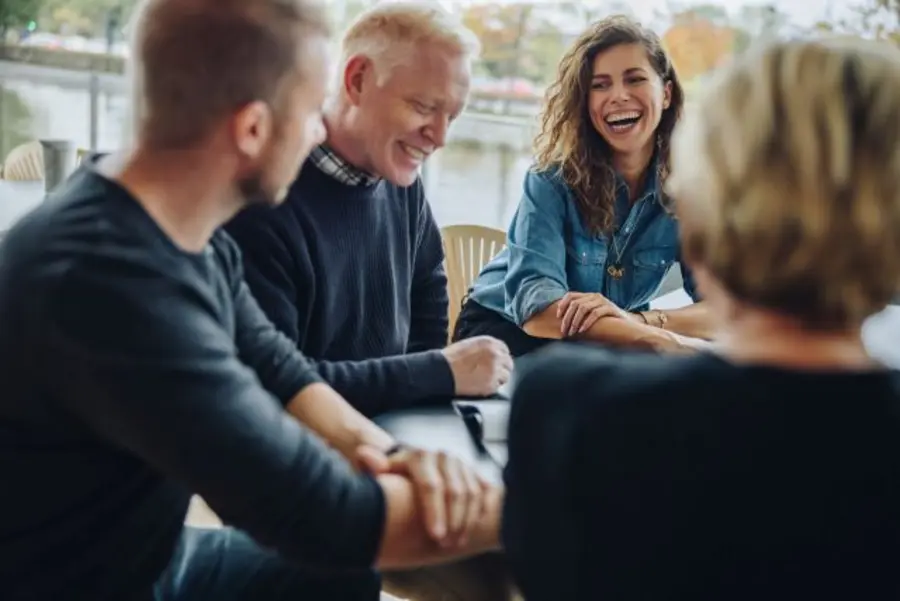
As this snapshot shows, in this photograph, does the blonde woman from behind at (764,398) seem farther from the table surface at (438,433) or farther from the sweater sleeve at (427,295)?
the sweater sleeve at (427,295)

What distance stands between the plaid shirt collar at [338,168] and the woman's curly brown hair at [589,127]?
2.46ft

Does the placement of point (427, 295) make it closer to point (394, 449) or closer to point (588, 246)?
point (588, 246)

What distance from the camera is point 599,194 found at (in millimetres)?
2438

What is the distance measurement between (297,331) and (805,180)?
3.42 ft

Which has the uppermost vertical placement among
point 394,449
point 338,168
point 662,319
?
point 338,168

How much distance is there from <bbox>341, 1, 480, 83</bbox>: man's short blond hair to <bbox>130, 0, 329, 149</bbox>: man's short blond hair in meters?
0.68

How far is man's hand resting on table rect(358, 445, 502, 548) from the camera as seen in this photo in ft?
3.76

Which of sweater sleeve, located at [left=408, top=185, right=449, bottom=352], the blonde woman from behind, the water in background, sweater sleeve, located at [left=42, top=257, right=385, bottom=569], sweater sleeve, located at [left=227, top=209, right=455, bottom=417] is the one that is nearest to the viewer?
the blonde woman from behind

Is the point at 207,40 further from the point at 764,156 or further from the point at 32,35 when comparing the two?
the point at 32,35

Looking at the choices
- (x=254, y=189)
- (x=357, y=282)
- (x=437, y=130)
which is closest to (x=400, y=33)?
(x=437, y=130)

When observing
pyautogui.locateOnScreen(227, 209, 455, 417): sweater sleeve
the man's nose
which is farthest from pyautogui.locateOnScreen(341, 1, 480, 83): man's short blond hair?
pyautogui.locateOnScreen(227, 209, 455, 417): sweater sleeve

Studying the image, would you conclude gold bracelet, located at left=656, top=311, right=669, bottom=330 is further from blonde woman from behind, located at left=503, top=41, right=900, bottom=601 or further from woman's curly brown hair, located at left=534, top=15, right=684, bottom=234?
blonde woman from behind, located at left=503, top=41, right=900, bottom=601

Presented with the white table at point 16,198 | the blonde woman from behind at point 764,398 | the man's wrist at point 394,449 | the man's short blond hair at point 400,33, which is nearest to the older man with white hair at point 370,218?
the man's short blond hair at point 400,33

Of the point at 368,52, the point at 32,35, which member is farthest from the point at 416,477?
the point at 32,35
